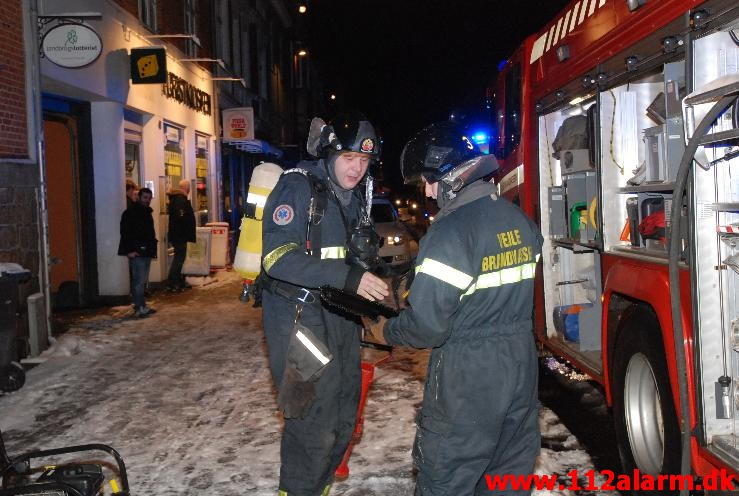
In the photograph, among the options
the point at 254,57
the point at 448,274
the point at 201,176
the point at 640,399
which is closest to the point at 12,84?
the point at 448,274

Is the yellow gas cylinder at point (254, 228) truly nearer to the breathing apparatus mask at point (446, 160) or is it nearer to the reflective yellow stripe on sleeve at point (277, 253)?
the reflective yellow stripe on sleeve at point (277, 253)

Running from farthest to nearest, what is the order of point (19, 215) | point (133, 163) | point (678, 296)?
1. point (133, 163)
2. point (19, 215)
3. point (678, 296)

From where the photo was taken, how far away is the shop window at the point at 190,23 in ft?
58.0

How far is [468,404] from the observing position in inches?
114

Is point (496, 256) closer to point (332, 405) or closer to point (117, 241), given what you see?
point (332, 405)

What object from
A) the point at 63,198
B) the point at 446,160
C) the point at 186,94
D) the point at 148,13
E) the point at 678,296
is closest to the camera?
the point at 446,160

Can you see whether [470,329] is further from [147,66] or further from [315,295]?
[147,66]

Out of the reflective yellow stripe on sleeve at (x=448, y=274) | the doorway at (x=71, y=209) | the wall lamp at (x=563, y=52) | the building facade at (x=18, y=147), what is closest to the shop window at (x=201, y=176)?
the doorway at (x=71, y=209)

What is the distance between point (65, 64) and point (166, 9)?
647 centimetres

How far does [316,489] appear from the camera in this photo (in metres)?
3.68

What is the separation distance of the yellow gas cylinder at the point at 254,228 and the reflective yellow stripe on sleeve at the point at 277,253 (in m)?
0.36

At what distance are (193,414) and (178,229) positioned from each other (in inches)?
313

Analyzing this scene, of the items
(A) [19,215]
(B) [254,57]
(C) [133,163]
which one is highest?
(B) [254,57]

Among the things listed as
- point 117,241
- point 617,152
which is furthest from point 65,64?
point 617,152
